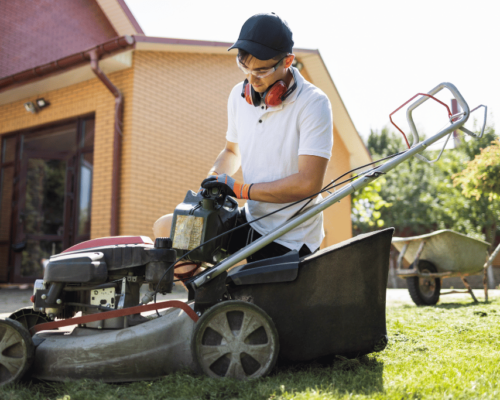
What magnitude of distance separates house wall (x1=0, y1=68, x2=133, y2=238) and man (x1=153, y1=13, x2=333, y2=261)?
15.6ft

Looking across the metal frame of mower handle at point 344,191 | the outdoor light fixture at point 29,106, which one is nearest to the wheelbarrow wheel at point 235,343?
the metal frame of mower handle at point 344,191

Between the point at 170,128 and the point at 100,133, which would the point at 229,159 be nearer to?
the point at 100,133

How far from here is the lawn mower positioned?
1.76 metres

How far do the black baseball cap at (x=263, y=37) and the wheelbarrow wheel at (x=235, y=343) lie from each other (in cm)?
104

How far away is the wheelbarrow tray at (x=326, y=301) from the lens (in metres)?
1.84

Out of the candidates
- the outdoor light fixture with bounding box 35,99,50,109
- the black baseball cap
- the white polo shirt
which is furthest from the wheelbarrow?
the outdoor light fixture with bounding box 35,99,50,109

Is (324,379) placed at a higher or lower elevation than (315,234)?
lower

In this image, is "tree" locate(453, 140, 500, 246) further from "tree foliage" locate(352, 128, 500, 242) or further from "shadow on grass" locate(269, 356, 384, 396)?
"tree foliage" locate(352, 128, 500, 242)

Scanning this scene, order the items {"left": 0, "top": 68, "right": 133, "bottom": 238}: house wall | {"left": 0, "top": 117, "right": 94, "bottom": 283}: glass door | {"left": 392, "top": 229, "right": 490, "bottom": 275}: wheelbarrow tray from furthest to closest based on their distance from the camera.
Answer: {"left": 0, "top": 117, "right": 94, "bottom": 283}: glass door < {"left": 0, "top": 68, "right": 133, "bottom": 238}: house wall < {"left": 392, "top": 229, "right": 490, "bottom": 275}: wheelbarrow tray

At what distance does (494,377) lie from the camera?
1.75 metres

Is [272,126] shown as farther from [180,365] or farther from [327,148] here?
[180,365]

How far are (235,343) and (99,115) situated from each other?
608 cm

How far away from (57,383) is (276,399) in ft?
2.92

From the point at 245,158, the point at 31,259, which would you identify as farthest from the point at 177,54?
the point at 245,158
